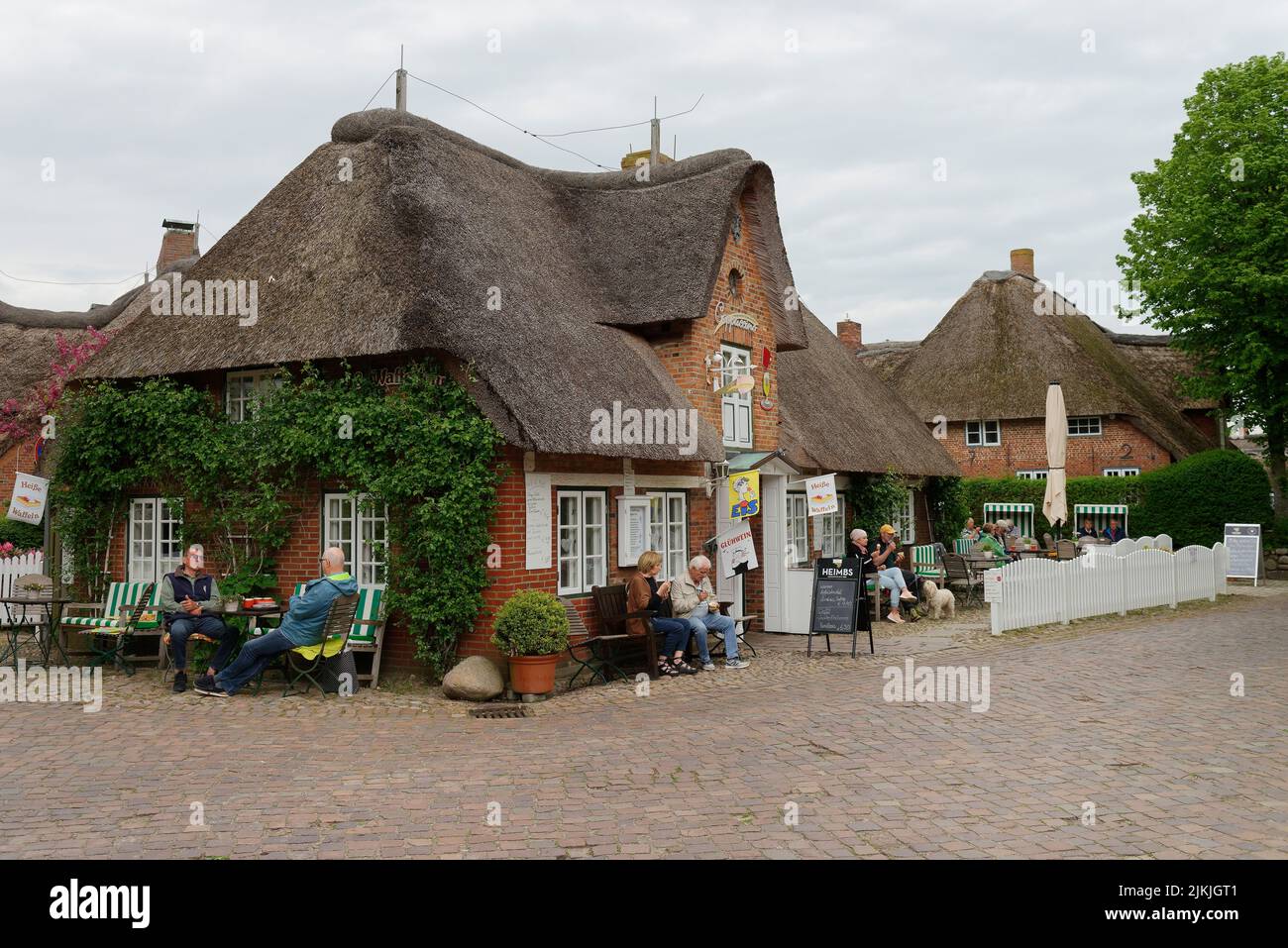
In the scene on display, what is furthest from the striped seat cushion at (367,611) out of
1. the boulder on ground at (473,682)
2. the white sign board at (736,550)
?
the white sign board at (736,550)

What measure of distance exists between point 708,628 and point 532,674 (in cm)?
281

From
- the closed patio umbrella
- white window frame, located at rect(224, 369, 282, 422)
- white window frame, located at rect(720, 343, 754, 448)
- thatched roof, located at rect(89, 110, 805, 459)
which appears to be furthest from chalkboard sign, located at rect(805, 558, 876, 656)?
the closed patio umbrella

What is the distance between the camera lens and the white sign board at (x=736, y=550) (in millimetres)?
13797

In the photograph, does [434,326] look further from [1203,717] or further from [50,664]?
[1203,717]

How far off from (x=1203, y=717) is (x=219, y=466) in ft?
33.8

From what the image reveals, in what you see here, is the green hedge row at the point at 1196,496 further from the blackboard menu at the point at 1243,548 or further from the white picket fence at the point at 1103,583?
the white picket fence at the point at 1103,583

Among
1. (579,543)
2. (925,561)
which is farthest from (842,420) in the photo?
(579,543)

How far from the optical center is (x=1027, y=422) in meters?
32.2

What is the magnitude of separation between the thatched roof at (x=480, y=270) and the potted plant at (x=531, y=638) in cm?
162

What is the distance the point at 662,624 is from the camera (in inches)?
464

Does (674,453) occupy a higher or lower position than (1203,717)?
higher

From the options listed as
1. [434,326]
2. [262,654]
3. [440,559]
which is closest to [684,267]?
[434,326]

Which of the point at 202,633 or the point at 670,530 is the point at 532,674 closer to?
the point at 202,633
